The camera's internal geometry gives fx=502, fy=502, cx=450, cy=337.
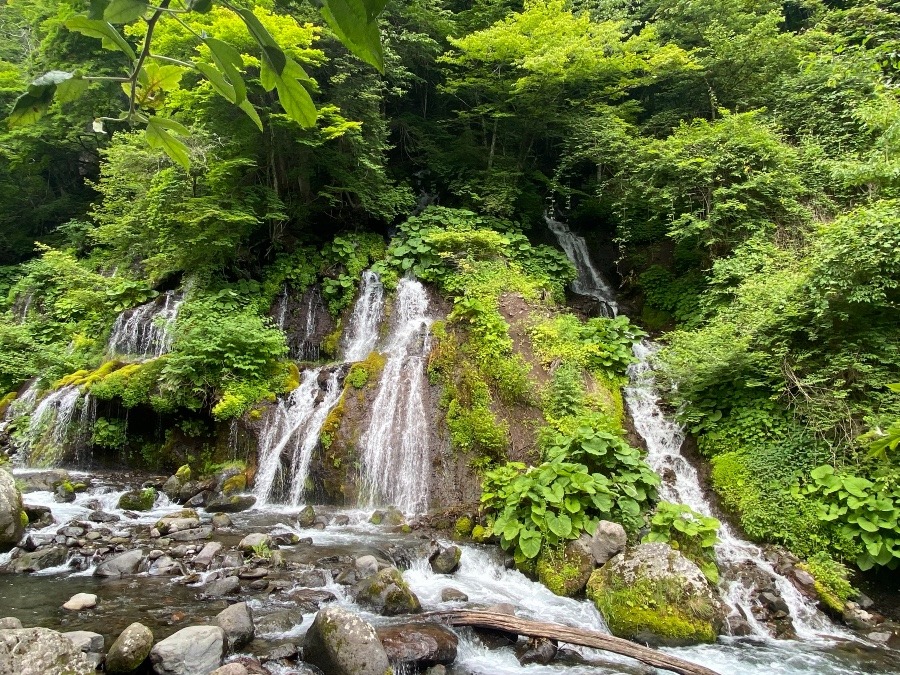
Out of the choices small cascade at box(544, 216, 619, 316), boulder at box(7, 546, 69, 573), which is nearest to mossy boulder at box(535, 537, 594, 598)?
boulder at box(7, 546, 69, 573)

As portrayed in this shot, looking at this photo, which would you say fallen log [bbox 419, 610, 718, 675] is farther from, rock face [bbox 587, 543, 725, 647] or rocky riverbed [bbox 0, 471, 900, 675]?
rock face [bbox 587, 543, 725, 647]

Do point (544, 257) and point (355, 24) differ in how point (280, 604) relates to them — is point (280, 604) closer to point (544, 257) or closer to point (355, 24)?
point (355, 24)

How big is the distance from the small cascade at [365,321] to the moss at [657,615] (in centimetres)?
788

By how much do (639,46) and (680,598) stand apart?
12536mm

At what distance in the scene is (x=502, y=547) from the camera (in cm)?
674

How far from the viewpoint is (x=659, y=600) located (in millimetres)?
5414

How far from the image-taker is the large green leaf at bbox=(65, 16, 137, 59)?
85 cm

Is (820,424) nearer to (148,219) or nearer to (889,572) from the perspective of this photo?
(889,572)

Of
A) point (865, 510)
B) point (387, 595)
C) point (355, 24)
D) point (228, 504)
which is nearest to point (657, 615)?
point (387, 595)

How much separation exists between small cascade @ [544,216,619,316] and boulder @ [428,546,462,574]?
8432 mm

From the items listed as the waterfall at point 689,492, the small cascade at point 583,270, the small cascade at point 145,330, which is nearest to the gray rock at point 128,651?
the waterfall at point 689,492

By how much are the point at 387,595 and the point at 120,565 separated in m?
3.44

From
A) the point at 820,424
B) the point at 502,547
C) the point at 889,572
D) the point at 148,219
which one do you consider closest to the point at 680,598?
the point at 502,547

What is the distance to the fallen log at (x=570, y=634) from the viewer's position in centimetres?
461
